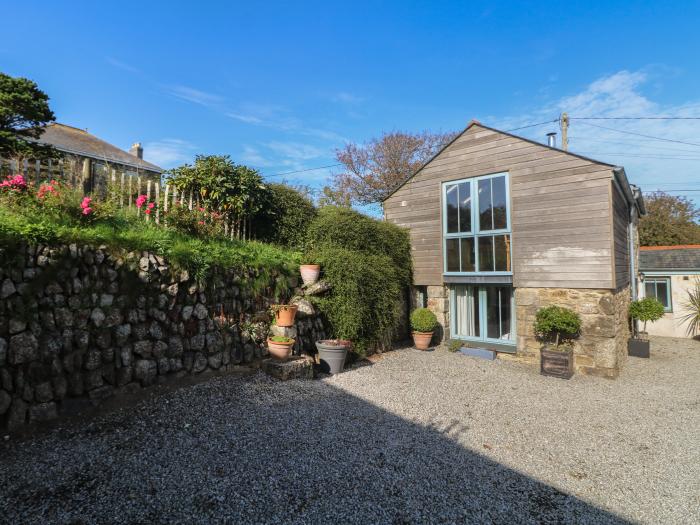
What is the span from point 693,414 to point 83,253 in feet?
27.4

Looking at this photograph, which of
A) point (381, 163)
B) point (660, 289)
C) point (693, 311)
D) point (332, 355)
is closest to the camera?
point (332, 355)

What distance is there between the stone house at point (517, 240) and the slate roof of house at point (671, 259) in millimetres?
2992

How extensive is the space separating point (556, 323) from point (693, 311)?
8.18 metres

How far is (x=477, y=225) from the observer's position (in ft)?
27.6

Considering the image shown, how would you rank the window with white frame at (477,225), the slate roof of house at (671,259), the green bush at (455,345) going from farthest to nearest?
the slate roof of house at (671,259) < the green bush at (455,345) < the window with white frame at (477,225)

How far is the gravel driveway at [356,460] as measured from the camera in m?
2.55

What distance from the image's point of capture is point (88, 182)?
5.25m

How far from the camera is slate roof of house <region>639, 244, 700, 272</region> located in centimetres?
1145

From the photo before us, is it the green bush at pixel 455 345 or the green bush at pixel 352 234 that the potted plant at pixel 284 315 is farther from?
the green bush at pixel 455 345

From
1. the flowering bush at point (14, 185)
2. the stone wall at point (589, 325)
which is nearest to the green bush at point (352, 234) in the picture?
the stone wall at point (589, 325)

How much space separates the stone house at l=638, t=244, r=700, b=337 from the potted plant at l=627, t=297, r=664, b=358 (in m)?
3.39

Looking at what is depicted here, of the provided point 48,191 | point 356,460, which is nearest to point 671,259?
point 356,460

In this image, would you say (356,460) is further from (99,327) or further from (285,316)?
(99,327)

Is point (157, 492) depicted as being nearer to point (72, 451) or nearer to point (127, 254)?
point (72, 451)
